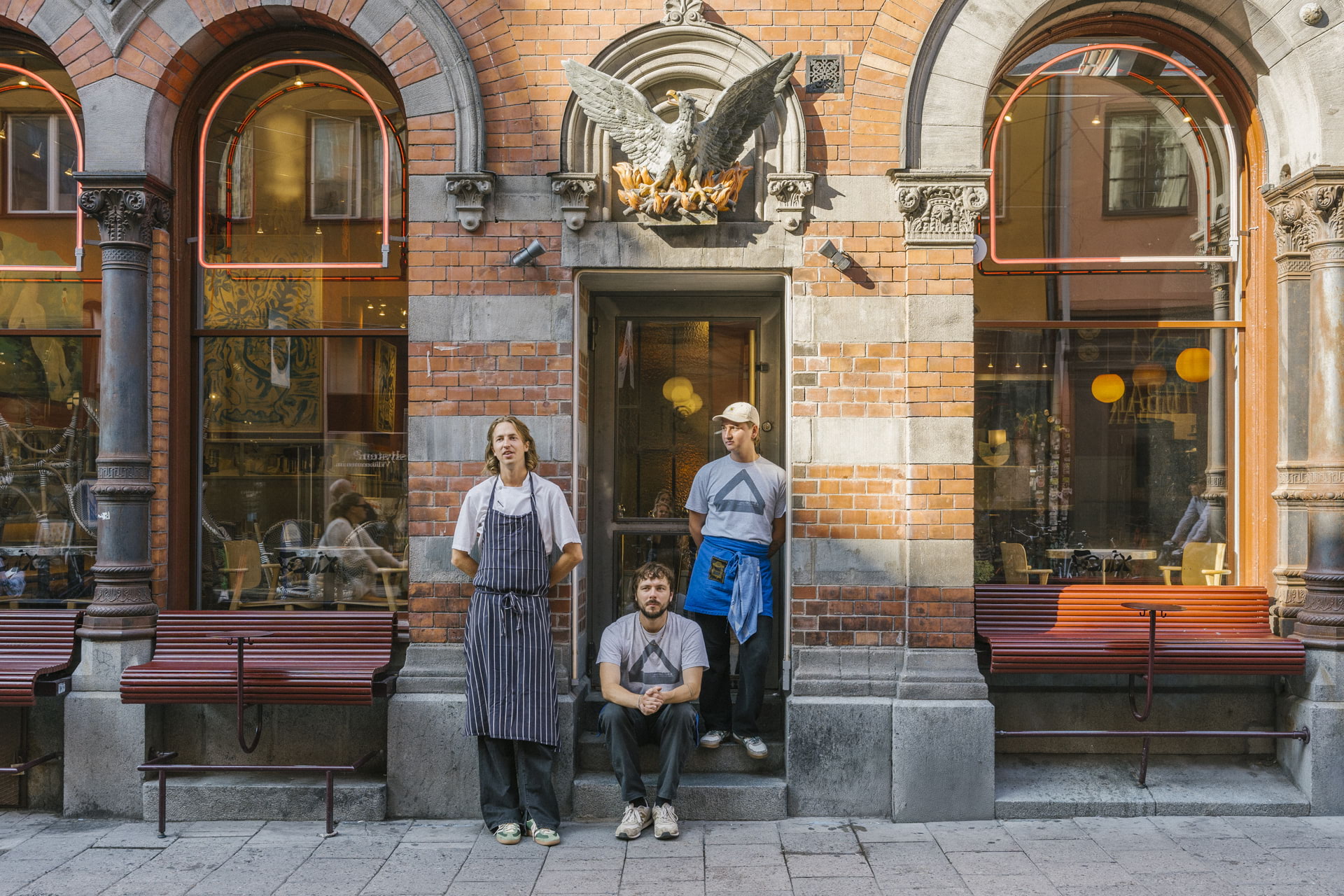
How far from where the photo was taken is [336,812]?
5.51 metres

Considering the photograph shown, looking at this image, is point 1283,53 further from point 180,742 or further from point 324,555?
point 180,742

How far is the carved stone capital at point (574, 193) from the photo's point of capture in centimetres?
562

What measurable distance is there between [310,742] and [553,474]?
7.07ft

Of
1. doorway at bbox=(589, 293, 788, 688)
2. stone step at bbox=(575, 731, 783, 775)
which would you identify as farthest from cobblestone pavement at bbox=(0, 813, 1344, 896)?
doorway at bbox=(589, 293, 788, 688)

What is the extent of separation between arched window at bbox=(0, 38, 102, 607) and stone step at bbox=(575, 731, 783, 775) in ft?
11.0

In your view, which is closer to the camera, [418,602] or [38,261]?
[418,602]

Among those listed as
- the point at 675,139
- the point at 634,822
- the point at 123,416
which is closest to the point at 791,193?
the point at 675,139

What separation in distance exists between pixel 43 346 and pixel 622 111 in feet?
13.3

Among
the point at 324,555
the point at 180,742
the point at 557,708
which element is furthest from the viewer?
the point at 324,555

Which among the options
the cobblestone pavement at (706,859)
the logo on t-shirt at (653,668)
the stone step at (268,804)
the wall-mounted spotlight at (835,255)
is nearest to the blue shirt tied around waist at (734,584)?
the logo on t-shirt at (653,668)

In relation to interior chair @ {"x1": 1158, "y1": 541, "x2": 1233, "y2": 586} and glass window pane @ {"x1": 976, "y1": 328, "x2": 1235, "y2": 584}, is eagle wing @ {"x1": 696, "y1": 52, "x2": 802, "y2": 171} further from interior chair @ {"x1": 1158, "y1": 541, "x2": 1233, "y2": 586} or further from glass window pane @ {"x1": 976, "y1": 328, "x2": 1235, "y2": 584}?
interior chair @ {"x1": 1158, "y1": 541, "x2": 1233, "y2": 586}

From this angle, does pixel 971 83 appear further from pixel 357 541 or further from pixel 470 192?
pixel 357 541

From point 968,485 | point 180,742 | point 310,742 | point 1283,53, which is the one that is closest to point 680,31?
point 968,485

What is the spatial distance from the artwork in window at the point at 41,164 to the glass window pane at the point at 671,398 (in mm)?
3722
